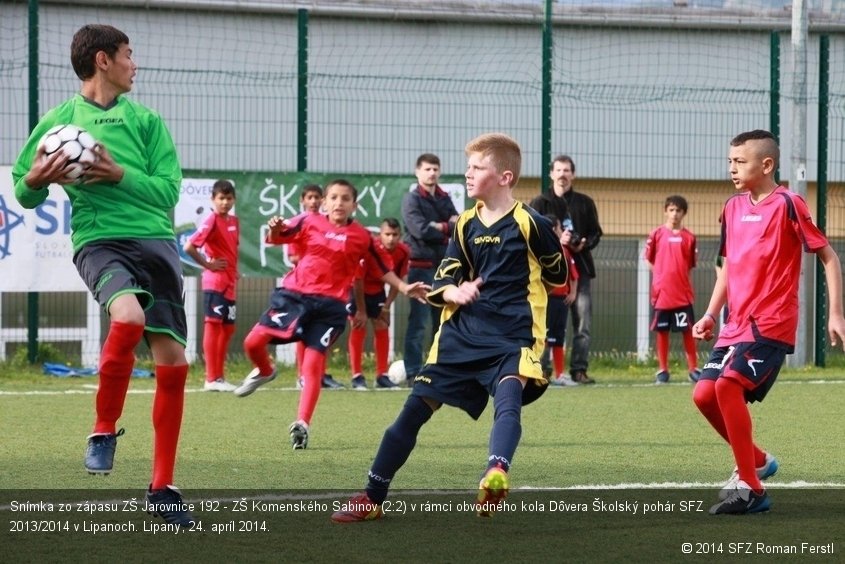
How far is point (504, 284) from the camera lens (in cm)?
580

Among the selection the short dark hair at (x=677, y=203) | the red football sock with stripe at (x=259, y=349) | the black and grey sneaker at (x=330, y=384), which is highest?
the short dark hair at (x=677, y=203)

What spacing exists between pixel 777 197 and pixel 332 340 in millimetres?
3411

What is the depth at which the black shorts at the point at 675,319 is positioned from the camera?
1360 centimetres

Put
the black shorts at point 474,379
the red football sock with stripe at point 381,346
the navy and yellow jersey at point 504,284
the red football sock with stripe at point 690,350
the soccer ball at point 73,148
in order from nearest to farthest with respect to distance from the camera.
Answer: the soccer ball at point 73,148, the black shorts at point 474,379, the navy and yellow jersey at point 504,284, the red football sock with stripe at point 381,346, the red football sock with stripe at point 690,350

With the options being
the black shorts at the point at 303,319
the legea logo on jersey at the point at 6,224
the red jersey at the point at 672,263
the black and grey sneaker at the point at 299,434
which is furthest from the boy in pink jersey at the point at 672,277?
the black and grey sneaker at the point at 299,434

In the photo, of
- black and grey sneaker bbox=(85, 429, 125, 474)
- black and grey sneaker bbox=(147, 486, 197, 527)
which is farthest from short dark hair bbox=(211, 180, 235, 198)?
black and grey sneaker bbox=(147, 486, 197, 527)

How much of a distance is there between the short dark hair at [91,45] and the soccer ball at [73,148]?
1.39 ft

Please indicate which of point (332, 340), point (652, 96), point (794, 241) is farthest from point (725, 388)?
point (652, 96)

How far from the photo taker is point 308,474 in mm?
7070

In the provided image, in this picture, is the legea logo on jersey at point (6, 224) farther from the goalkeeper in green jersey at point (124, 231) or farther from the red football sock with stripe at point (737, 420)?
the red football sock with stripe at point (737, 420)

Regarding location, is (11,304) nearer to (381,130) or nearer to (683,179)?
(381,130)

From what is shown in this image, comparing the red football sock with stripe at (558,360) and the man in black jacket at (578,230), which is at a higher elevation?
the man in black jacket at (578,230)

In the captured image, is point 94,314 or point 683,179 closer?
point 94,314

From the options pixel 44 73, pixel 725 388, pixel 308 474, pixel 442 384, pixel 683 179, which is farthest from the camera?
pixel 683 179
